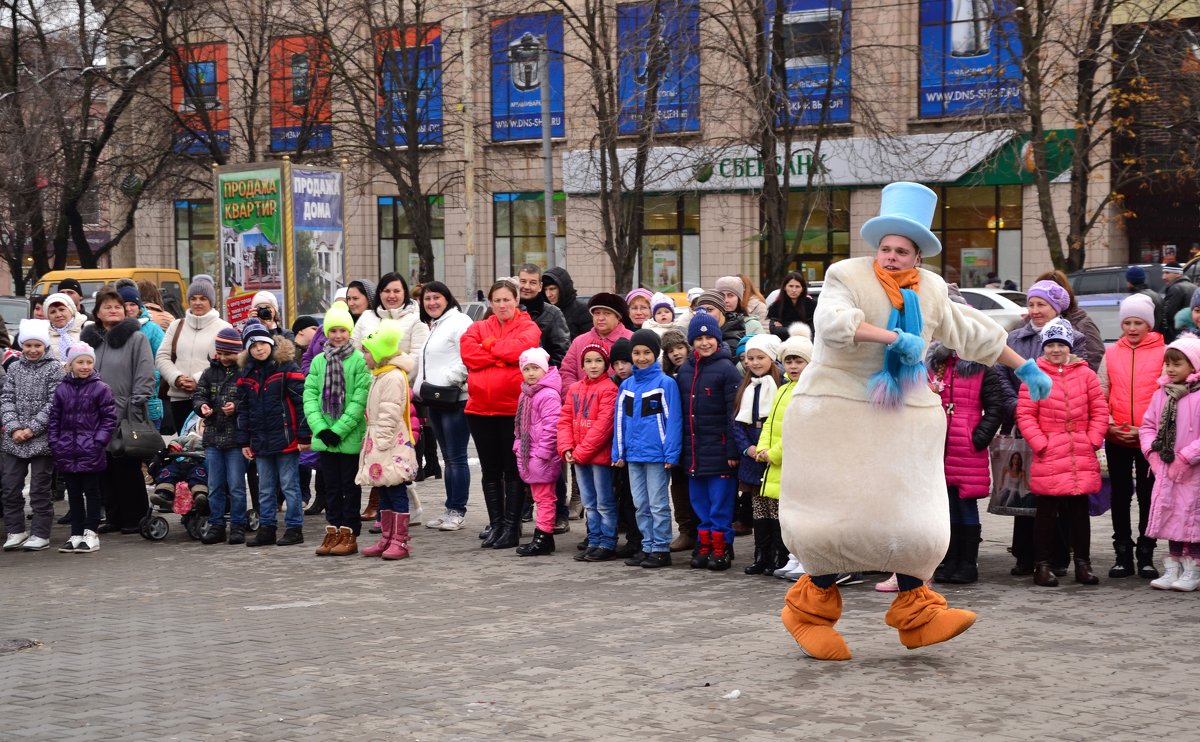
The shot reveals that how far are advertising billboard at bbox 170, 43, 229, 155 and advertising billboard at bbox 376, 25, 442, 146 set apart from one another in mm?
4014

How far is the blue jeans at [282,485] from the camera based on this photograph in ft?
37.7

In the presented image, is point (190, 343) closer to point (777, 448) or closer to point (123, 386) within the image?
point (123, 386)

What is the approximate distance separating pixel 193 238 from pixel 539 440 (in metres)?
38.5

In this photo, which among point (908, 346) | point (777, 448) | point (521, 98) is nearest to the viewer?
point (908, 346)

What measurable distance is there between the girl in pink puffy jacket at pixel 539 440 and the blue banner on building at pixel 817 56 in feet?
48.1

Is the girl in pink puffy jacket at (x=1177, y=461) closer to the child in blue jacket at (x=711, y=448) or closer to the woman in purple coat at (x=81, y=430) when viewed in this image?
the child in blue jacket at (x=711, y=448)

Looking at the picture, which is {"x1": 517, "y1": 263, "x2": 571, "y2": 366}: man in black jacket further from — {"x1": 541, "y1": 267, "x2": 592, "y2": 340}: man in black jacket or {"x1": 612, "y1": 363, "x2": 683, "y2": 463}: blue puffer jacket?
{"x1": 612, "y1": 363, "x2": 683, "y2": 463}: blue puffer jacket

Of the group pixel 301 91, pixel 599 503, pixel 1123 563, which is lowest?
pixel 1123 563

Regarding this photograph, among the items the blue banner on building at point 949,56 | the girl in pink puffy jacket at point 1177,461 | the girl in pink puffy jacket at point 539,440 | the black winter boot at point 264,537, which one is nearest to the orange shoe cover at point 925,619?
the girl in pink puffy jacket at point 1177,461

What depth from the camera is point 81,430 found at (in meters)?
11.3

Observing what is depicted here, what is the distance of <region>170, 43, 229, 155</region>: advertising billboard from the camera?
119ft

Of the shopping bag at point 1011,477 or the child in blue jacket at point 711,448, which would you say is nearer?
the shopping bag at point 1011,477

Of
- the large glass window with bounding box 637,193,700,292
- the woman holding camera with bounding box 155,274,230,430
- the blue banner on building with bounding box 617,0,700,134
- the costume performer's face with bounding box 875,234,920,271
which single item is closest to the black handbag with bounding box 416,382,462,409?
the woman holding camera with bounding box 155,274,230,430

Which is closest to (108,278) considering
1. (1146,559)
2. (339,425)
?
(339,425)
